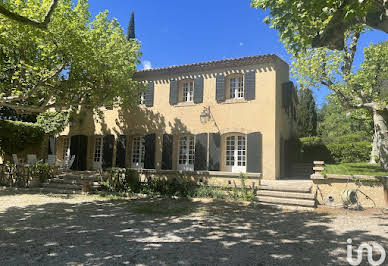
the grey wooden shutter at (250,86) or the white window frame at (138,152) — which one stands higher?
the grey wooden shutter at (250,86)

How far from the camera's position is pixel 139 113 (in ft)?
46.8

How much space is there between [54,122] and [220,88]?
35.3 feet

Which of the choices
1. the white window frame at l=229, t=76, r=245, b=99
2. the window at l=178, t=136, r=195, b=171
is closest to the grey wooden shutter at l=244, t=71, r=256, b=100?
the white window frame at l=229, t=76, r=245, b=99

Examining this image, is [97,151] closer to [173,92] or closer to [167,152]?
[167,152]

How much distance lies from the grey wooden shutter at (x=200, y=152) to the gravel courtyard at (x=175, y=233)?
3475 millimetres

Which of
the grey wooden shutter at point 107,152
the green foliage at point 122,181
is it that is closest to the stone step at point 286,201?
the green foliage at point 122,181

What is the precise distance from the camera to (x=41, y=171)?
39.9ft

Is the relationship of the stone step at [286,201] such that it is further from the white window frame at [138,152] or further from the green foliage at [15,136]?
the green foliage at [15,136]

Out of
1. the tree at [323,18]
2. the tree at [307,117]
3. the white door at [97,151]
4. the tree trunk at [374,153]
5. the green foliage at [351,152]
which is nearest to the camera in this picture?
the tree at [323,18]

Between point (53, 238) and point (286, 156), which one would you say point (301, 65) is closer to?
point (286, 156)

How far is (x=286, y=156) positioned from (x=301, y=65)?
191 inches

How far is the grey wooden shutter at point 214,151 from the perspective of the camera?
38.8ft

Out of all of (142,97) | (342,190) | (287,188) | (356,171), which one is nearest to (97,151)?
(142,97)

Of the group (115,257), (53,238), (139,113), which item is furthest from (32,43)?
(115,257)
